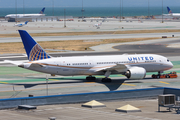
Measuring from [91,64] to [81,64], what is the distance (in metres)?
1.80

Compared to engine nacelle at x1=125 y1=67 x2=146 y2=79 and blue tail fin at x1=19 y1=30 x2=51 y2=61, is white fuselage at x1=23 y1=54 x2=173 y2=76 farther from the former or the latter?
engine nacelle at x1=125 y1=67 x2=146 y2=79

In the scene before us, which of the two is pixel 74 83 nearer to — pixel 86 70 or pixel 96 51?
pixel 86 70

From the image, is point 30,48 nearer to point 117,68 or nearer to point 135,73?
point 117,68

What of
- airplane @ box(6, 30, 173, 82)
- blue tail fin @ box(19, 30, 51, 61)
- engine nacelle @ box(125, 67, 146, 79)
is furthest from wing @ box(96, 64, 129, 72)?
blue tail fin @ box(19, 30, 51, 61)

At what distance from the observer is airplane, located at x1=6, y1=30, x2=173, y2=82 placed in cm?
5581

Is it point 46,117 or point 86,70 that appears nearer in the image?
point 46,117

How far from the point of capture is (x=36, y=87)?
53.3 m

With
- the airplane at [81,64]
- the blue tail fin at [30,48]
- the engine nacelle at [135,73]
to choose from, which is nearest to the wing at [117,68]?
the airplane at [81,64]

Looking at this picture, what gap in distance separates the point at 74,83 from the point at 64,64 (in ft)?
12.7

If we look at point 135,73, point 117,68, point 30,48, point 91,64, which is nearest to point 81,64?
point 91,64

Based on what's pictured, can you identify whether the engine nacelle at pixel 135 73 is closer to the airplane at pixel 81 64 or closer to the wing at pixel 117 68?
the airplane at pixel 81 64

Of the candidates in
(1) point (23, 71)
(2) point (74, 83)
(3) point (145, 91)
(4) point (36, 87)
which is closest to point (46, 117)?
(3) point (145, 91)

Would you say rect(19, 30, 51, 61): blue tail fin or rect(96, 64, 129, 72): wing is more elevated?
rect(19, 30, 51, 61): blue tail fin

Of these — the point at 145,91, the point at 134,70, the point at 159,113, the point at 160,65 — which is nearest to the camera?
the point at 159,113
